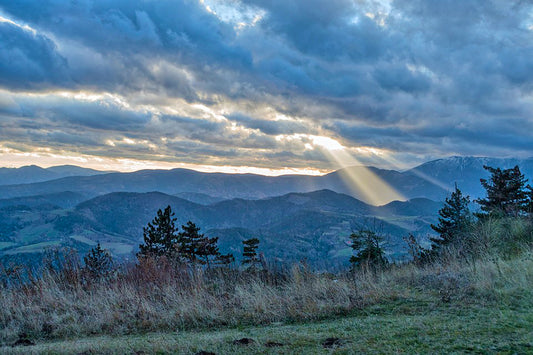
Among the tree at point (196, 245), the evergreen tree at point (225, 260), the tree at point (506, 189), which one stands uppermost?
the tree at point (506, 189)

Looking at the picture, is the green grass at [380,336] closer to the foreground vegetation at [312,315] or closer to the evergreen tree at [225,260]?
the foreground vegetation at [312,315]

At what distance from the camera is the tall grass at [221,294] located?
7.94 metres

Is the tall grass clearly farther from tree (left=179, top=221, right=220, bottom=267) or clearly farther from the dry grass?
tree (left=179, top=221, right=220, bottom=267)

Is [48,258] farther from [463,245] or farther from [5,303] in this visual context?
[463,245]

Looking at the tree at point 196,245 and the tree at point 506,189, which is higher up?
the tree at point 506,189

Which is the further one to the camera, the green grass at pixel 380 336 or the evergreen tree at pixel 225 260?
the evergreen tree at pixel 225 260

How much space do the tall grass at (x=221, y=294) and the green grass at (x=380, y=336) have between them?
2.03ft

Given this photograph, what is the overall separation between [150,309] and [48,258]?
577 centimetres

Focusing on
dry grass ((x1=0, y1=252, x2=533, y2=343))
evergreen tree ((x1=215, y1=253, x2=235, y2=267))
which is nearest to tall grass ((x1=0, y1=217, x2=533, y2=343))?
dry grass ((x1=0, y1=252, x2=533, y2=343))

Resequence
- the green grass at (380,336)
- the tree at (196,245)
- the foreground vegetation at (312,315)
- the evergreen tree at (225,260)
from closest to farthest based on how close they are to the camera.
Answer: the green grass at (380,336)
the foreground vegetation at (312,315)
the evergreen tree at (225,260)
the tree at (196,245)

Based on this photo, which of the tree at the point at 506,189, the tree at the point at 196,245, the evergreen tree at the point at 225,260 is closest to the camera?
the evergreen tree at the point at 225,260

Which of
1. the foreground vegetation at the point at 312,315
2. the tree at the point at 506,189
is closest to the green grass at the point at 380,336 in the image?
the foreground vegetation at the point at 312,315

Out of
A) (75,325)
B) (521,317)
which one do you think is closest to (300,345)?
(521,317)

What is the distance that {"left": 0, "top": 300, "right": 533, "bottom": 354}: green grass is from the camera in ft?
16.6
